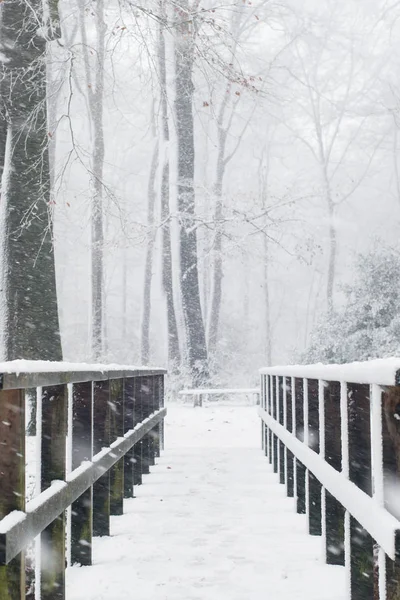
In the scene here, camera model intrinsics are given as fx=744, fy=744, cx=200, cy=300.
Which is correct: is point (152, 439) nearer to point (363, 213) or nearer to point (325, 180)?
Answer: point (325, 180)

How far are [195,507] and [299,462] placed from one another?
1.10 meters

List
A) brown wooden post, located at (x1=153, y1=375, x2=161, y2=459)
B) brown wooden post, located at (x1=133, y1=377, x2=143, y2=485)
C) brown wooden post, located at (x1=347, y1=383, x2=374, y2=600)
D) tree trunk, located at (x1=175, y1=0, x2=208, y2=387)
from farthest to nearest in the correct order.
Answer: tree trunk, located at (x1=175, y1=0, x2=208, y2=387)
brown wooden post, located at (x1=153, y1=375, x2=161, y2=459)
brown wooden post, located at (x1=133, y1=377, x2=143, y2=485)
brown wooden post, located at (x1=347, y1=383, x2=374, y2=600)

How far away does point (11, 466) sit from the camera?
8.91 feet

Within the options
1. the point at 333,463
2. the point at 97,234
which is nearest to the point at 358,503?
the point at 333,463

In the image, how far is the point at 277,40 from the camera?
34.6 m

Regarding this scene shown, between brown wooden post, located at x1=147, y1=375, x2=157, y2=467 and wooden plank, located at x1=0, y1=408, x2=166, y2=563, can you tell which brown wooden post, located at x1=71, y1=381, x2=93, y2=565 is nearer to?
wooden plank, located at x1=0, y1=408, x2=166, y2=563

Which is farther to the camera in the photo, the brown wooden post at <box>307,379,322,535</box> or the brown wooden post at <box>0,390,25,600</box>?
the brown wooden post at <box>307,379,322,535</box>

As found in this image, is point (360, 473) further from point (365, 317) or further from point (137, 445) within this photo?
point (365, 317)

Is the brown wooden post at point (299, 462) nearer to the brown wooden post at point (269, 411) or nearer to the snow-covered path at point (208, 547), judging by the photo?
the snow-covered path at point (208, 547)

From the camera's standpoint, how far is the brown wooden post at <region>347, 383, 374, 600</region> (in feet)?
11.3

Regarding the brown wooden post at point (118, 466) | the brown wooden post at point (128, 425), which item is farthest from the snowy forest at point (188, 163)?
the brown wooden post at point (118, 466)

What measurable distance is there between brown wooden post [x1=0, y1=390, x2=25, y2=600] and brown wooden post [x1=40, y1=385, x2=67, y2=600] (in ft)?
2.66

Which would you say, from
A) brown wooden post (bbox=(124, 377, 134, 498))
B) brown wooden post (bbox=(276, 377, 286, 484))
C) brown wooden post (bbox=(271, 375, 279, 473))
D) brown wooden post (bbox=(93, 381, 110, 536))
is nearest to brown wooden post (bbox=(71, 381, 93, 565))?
brown wooden post (bbox=(93, 381, 110, 536))

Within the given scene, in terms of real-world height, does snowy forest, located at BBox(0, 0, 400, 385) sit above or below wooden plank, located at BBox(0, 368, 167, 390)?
above
